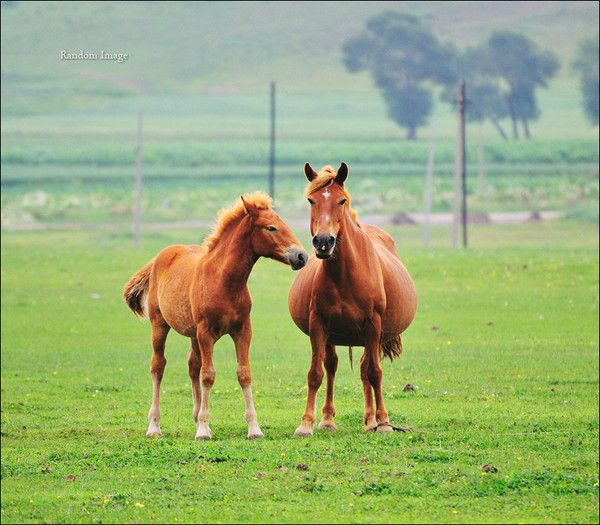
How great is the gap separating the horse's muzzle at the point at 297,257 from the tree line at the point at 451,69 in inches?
3220

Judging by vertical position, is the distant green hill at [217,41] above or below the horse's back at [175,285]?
above

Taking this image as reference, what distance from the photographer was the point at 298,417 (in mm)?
14805

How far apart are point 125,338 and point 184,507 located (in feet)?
44.5

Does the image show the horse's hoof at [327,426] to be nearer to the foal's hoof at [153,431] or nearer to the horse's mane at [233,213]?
the foal's hoof at [153,431]

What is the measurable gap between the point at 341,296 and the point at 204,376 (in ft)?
5.02

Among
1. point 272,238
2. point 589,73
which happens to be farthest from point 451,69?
point 272,238

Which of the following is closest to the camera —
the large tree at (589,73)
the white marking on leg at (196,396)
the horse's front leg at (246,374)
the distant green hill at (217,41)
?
the horse's front leg at (246,374)

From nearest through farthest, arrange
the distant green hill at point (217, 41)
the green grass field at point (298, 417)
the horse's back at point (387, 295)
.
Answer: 1. the green grass field at point (298, 417)
2. the horse's back at point (387, 295)
3. the distant green hill at point (217, 41)

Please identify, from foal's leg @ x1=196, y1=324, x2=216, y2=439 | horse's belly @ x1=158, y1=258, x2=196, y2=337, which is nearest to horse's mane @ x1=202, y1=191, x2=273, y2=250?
horse's belly @ x1=158, y1=258, x2=196, y2=337

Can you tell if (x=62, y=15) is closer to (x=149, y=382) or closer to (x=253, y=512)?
(x=149, y=382)

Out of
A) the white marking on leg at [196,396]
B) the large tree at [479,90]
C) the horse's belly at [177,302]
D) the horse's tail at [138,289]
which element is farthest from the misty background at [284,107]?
the white marking on leg at [196,396]

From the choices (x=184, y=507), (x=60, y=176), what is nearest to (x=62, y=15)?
(x=60, y=176)

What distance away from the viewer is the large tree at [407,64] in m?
97.6

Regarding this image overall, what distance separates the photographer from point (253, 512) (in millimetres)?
10141
